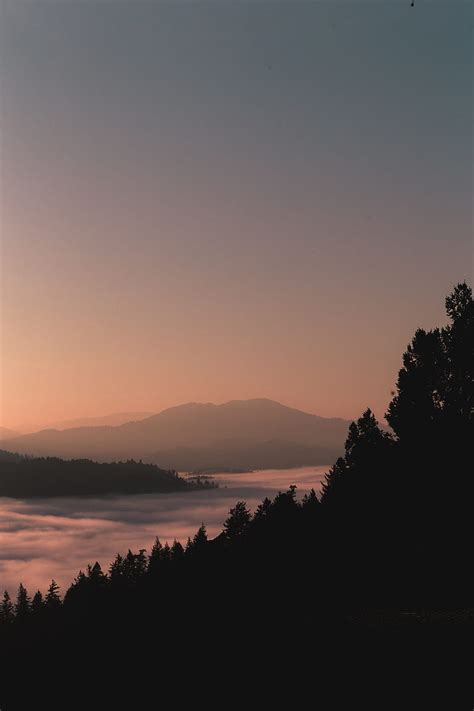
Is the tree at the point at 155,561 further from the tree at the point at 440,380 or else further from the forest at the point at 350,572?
the tree at the point at 440,380

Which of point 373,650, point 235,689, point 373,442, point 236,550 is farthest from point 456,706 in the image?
point 236,550

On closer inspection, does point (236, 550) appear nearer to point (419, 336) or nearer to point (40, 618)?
point (419, 336)

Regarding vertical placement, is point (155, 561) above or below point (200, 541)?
below

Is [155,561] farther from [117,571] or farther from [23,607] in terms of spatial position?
[23,607]

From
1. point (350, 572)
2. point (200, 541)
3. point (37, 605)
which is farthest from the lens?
point (37, 605)

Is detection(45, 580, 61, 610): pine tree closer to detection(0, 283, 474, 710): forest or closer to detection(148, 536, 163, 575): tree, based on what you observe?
detection(148, 536, 163, 575): tree

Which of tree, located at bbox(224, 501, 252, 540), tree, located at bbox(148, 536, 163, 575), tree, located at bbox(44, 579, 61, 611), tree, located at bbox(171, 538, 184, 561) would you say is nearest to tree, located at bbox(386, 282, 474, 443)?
tree, located at bbox(224, 501, 252, 540)

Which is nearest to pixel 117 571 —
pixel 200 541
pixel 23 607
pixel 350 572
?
pixel 200 541

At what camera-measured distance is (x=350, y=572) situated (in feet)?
161

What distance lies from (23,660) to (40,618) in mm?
17537

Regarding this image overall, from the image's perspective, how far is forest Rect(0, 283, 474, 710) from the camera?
117 ft

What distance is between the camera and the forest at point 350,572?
35562 millimetres

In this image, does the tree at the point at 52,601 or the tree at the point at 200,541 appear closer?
the tree at the point at 200,541

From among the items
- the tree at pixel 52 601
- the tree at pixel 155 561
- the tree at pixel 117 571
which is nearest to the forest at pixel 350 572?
the tree at pixel 155 561
